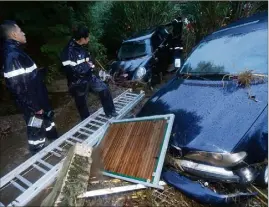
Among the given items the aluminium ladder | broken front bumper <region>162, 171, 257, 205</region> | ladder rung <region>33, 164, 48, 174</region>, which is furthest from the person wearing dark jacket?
broken front bumper <region>162, 171, 257, 205</region>

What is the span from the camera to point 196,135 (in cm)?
277

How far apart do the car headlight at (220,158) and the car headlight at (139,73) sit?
4.11 meters

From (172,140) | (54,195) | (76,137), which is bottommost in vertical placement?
(76,137)

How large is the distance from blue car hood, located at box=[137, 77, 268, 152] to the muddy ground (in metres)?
0.55

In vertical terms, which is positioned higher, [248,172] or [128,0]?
[128,0]

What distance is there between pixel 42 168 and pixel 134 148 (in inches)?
46.8

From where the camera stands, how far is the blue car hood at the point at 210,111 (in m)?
2.63

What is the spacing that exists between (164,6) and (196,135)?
26.7ft

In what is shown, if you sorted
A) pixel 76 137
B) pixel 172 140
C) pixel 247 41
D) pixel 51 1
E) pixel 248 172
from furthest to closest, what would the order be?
1. pixel 51 1
2. pixel 76 137
3. pixel 247 41
4. pixel 172 140
5. pixel 248 172

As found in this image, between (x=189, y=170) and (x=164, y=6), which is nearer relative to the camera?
(x=189, y=170)

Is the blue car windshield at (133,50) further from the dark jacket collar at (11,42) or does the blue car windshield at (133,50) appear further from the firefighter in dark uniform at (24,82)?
the dark jacket collar at (11,42)

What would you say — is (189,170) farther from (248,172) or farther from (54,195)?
(54,195)

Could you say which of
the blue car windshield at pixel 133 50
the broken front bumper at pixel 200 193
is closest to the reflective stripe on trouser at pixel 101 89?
the broken front bumper at pixel 200 193

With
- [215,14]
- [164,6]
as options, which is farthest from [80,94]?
[164,6]
